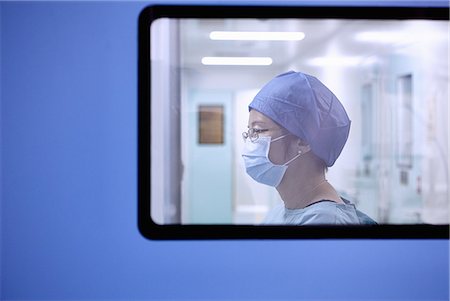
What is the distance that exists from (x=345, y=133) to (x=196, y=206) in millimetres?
666

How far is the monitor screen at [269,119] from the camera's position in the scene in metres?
1.85

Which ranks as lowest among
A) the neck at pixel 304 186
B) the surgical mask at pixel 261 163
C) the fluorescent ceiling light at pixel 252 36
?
the neck at pixel 304 186

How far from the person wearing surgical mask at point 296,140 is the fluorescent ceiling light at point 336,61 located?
0.06 meters

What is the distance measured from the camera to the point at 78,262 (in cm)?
185

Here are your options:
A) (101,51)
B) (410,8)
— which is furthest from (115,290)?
(410,8)

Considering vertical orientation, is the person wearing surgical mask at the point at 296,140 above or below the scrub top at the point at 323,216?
above

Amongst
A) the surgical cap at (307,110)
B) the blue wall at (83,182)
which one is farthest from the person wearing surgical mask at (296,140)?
the blue wall at (83,182)

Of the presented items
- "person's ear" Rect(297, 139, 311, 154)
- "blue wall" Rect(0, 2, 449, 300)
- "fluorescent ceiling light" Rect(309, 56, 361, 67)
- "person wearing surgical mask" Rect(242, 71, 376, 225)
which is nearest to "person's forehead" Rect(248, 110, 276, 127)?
"person wearing surgical mask" Rect(242, 71, 376, 225)

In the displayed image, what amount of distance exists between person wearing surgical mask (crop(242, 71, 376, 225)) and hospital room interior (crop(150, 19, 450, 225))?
0.03 meters

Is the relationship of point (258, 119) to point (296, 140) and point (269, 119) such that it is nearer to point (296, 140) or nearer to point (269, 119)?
point (269, 119)

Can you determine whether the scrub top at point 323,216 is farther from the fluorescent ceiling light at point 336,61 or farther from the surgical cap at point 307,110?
the fluorescent ceiling light at point 336,61

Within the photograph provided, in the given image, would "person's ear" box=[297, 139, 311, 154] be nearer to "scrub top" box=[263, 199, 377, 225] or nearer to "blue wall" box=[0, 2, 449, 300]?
"scrub top" box=[263, 199, 377, 225]

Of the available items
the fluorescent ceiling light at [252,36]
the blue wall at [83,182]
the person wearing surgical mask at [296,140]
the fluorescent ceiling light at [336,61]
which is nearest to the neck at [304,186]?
the person wearing surgical mask at [296,140]

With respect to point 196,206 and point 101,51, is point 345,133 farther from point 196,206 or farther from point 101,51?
point 101,51
